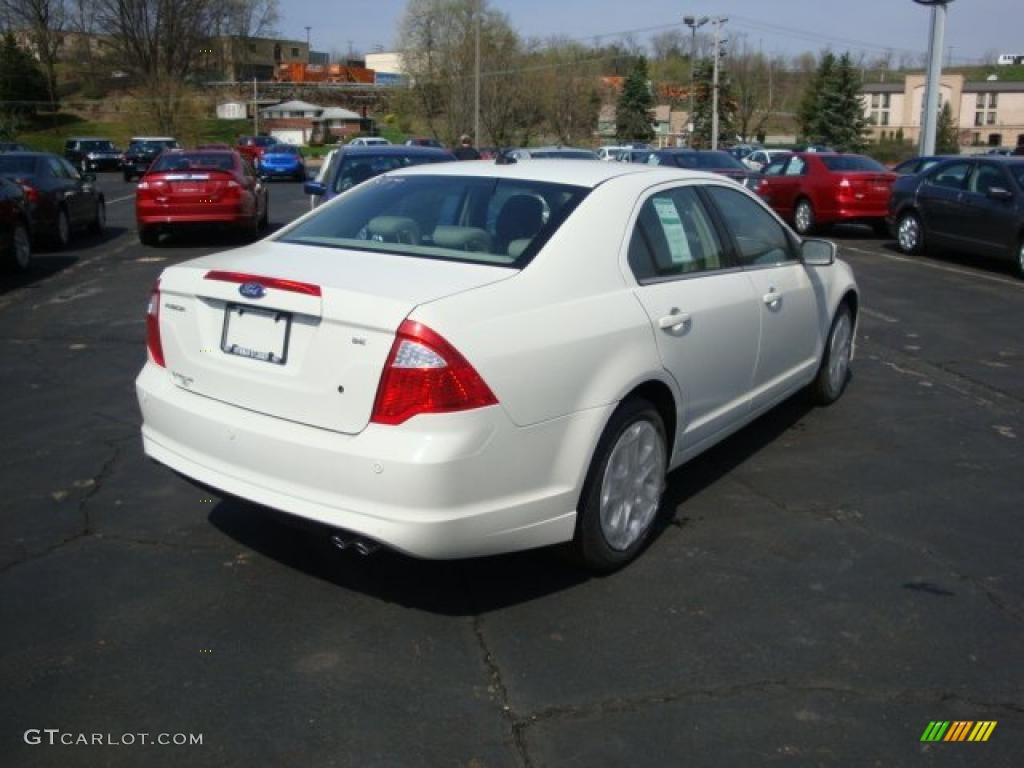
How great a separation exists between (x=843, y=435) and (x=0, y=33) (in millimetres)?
88335

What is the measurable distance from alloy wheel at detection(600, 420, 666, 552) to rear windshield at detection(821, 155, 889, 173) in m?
15.9

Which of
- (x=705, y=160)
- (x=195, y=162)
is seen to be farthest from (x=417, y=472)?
(x=705, y=160)

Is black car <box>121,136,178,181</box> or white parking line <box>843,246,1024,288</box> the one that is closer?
white parking line <box>843,246,1024,288</box>

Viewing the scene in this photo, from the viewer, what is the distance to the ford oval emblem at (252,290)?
3.70 metres

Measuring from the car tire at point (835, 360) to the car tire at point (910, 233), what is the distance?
32.3ft

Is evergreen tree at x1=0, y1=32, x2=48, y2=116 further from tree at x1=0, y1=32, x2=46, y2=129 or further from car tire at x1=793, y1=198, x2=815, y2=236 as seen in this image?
car tire at x1=793, y1=198, x2=815, y2=236

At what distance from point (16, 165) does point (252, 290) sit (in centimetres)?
1378

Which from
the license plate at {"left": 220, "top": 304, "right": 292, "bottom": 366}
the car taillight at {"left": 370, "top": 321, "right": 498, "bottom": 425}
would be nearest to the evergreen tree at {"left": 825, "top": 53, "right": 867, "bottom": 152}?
the license plate at {"left": 220, "top": 304, "right": 292, "bottom": 366}

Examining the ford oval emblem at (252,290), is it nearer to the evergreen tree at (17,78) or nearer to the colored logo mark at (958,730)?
the colored logo mark at (958,730)

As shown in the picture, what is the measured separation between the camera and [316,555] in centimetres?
434

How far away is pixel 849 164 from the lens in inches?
750

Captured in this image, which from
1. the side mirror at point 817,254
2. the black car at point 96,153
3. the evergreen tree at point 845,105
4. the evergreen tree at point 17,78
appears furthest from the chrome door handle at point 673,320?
the evergreen tree at point 17,78

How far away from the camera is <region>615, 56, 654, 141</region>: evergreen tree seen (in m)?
83.4

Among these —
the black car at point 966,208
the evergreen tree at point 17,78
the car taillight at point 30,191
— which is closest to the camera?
the black car at point 966,208
